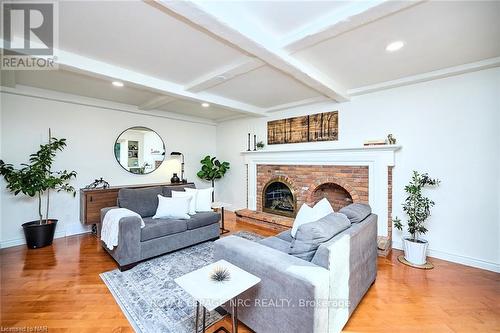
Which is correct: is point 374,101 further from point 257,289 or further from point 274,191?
point 257,289

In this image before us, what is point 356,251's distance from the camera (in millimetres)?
1833

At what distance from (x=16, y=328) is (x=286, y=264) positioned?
7.17 feet

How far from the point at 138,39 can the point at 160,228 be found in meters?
2.19

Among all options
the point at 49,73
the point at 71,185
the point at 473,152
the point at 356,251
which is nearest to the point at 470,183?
the point at 473,152

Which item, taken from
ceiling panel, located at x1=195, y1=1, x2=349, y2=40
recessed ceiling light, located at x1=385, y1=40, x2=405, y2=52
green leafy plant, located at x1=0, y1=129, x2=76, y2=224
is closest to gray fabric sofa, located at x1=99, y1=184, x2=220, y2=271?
green leafy plant, located at x1=0, y1=129, x2=76, y2=224

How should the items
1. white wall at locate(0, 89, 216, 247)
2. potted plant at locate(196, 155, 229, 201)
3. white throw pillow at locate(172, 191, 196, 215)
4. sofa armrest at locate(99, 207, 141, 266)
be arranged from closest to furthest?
sofa armrest at locate(99, 207, 141, 266)
white wall at locate(0, 89, 216, 247)
white throw pillow at locate(172, 191, 196, 215)
potted plant at locate(196, 155, 229, 201)

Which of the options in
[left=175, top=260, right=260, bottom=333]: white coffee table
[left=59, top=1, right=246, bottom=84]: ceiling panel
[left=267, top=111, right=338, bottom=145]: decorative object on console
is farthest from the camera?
[left=267, top=111, right=338, bottom=145]: decorative object on console

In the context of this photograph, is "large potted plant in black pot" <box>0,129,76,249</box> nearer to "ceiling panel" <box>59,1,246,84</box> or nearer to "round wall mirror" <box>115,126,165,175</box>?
"round wall mirror" <box>115,126,165,175</box>

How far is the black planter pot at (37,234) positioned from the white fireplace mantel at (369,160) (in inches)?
156

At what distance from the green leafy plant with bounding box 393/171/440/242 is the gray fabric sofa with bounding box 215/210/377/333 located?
1.53 m

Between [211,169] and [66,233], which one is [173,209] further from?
[211,169]

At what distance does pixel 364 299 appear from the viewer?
2109 millimetres

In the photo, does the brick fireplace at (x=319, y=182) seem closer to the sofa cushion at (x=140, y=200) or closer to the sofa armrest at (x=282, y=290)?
the sofa cushion at (x=140, y=200)

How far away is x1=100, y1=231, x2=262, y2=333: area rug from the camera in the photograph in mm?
1787
